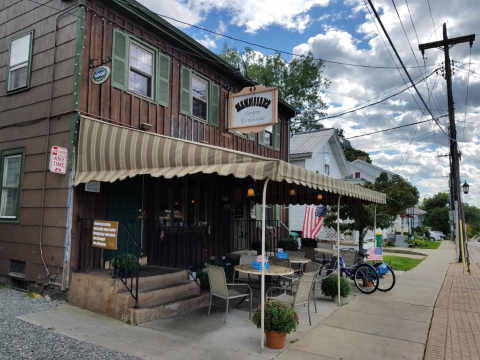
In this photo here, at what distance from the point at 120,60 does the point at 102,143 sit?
87.8 inches

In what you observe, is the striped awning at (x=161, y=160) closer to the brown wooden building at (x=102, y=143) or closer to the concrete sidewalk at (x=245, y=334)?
the brown wooden building at (x=102, y=143)

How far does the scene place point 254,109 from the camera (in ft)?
30.8

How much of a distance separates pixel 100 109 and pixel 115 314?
3.85 metres

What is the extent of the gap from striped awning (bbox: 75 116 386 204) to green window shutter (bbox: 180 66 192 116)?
299cm

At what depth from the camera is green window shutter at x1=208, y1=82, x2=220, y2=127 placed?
10500mm

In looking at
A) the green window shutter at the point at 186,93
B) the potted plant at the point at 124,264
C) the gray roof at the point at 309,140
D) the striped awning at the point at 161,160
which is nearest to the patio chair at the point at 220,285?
the potted plant at the point at 124,264

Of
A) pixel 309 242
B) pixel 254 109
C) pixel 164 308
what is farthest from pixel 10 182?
pixel 309 242

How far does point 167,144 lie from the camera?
5672 millimetres

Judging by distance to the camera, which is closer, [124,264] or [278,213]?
[124,264]

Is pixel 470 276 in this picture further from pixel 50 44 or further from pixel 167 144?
pixel 50 44

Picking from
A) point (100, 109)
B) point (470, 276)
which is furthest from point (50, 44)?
point (470, 276)

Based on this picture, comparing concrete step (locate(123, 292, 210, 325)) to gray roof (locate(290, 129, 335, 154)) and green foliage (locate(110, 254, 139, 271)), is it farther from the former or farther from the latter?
gray roof (locate(290, 129, 335, 154))

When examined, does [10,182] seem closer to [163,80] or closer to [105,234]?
[105,234]

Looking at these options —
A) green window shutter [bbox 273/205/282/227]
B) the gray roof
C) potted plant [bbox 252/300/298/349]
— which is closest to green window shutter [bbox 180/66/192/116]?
potted plant [bbox 252/300/298/349]
